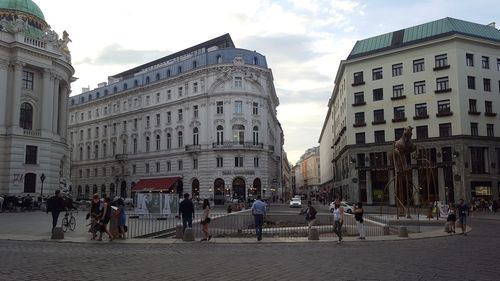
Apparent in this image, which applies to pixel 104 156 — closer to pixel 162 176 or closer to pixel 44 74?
pixel 162 176

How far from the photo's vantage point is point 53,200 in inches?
850

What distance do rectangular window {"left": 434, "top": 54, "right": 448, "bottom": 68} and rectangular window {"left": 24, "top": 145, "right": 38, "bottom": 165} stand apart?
49746 mm

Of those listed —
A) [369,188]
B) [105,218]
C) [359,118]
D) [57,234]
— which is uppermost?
[359,118]

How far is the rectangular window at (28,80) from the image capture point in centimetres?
5497

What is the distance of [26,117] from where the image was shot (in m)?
54.7

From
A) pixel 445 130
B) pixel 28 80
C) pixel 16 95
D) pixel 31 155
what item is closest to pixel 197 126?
pixel 28 80

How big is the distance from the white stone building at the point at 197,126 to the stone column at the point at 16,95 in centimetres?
2868

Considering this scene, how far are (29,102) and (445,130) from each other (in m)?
50.2

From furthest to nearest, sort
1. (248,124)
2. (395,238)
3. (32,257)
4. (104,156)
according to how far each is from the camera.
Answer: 1. (104,156)
2. (248,124)
3. (395,238)
4. (32,257)

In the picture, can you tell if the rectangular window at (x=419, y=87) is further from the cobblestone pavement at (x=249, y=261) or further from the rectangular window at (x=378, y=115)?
the cobblestone pavement at (x=249, y=261)

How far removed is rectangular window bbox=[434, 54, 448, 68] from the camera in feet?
192

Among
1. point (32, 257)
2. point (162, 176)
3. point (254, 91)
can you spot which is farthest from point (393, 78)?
point (32, 257)

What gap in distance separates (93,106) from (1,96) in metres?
46.9

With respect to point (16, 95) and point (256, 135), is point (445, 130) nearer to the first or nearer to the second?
point (256, 135)
